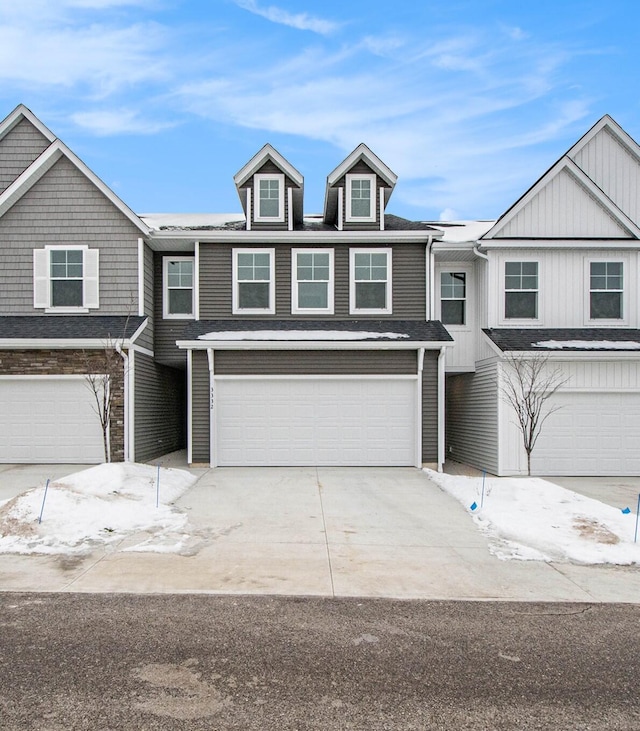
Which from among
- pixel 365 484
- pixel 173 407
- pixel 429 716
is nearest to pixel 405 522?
pixel 365 484

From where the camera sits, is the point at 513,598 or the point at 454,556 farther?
the point at 454,556

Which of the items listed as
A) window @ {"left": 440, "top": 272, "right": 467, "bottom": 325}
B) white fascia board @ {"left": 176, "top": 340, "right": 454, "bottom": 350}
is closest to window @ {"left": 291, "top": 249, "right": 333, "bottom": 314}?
white fascia board @ {"left": 176, "top": 340, "right": 454, "bottom": 350}

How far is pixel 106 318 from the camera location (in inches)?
609

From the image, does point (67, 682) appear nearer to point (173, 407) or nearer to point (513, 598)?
point (513, 598)

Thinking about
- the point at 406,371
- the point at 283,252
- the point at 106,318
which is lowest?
the point at 406,371

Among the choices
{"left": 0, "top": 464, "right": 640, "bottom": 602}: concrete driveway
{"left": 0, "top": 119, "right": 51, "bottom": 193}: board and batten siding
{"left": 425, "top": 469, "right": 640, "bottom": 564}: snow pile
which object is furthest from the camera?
{"left": 0, "top": 119, "right": 51, "bottom": 193}: board and batten siding

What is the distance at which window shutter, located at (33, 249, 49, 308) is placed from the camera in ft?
51.0

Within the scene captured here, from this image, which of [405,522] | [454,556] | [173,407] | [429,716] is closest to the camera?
[429,716]

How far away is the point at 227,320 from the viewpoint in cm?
1599

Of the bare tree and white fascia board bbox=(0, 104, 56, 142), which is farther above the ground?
white fascia board bbox=(0, 104, 56, 142)

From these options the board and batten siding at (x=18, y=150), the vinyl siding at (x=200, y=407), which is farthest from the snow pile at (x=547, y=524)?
the board and batten siding at (x=18, y=150)

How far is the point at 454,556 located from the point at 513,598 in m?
1.54

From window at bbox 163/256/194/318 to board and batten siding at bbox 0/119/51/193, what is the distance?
4746mm

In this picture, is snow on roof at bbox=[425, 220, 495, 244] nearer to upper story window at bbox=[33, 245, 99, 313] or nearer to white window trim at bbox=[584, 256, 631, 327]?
white window trim at bbox=[584, 256, 631, 327]
